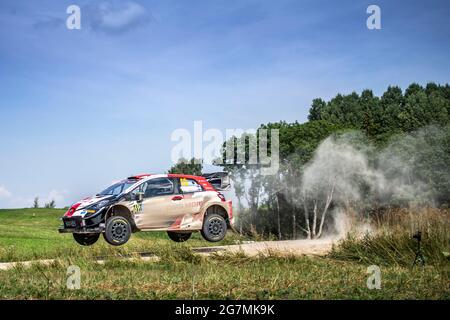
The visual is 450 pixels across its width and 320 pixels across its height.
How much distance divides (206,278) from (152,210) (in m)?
2.40

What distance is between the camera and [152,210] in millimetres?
9305

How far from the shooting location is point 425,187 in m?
33.8

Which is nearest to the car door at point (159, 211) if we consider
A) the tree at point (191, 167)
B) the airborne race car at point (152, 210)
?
the airborne race car at point (152, 210)

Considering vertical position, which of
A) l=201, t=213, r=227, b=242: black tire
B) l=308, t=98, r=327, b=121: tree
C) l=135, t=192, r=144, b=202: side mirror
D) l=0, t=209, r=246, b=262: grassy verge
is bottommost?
l=0, t=209, r=246, b=262: grassy verge

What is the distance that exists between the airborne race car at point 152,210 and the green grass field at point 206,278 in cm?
99

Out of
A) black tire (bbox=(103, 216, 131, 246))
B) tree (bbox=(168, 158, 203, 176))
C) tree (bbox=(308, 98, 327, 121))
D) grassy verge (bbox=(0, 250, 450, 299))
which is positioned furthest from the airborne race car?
tree (bbox=(308, 98, 327, 121))

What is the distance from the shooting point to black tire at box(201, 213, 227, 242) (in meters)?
9.84

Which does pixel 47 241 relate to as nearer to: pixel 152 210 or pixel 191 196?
pixel 191 196

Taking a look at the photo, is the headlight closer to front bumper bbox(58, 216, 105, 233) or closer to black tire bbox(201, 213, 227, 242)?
front bumper bbox(58, 216, 105, 233)

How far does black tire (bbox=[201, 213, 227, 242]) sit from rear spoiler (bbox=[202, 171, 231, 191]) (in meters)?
0.67

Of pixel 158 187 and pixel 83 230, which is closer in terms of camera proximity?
pixel 83 230

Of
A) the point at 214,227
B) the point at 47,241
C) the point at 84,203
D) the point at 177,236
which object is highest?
the point at 84,203

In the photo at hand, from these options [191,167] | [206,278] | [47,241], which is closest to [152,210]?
[206,278]
